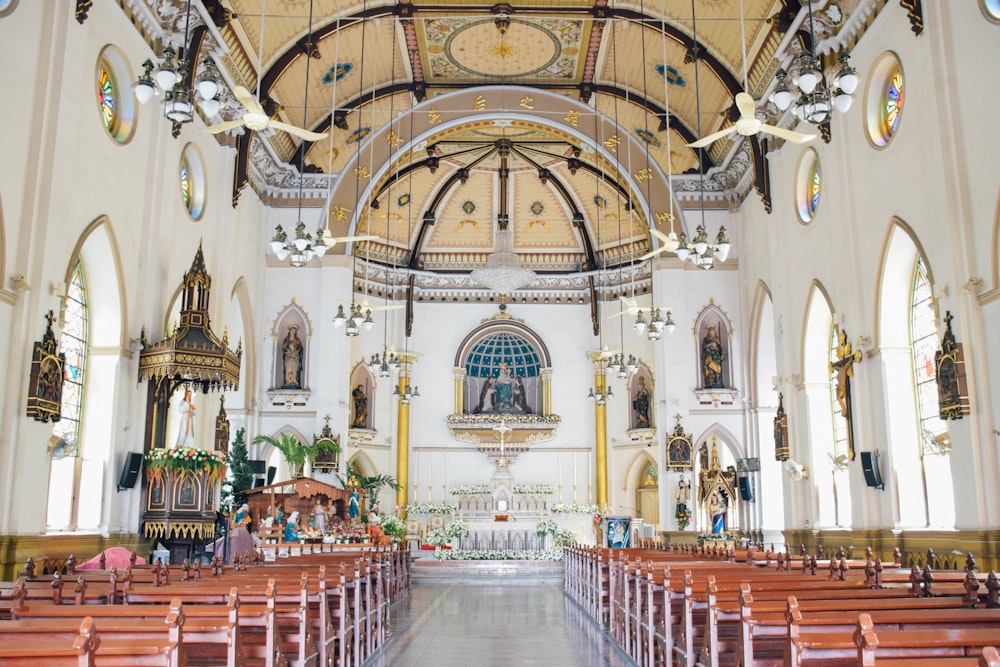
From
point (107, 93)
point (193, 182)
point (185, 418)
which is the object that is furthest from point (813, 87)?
point (193, 182)

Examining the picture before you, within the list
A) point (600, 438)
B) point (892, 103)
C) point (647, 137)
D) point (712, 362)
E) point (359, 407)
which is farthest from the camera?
point (600, 438)

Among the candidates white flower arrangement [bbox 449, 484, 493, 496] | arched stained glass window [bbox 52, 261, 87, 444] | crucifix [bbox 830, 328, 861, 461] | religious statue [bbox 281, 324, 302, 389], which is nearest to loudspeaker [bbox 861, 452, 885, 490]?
crucifix [bbox 830, 328, 861, 461]

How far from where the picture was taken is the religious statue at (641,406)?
87.9 ft

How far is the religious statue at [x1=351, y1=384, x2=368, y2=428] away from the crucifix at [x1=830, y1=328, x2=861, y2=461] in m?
15.1

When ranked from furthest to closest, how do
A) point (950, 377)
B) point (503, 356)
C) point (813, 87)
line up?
point (503, 356) < point (950, 377) < point (813, 87)

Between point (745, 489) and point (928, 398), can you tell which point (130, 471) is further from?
point (745, 489)

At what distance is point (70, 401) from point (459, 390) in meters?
16.8

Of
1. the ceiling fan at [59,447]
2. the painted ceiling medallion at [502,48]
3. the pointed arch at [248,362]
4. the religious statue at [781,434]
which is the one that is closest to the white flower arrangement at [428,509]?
the pointed arch at [248,362]

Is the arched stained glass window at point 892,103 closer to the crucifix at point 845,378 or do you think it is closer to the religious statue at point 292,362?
the crucifix at point 845,378

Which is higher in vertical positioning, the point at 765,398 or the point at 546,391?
the point at 546,391

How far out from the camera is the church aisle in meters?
9.04

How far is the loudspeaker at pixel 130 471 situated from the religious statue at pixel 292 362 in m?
8.98

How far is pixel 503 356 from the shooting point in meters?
30.5

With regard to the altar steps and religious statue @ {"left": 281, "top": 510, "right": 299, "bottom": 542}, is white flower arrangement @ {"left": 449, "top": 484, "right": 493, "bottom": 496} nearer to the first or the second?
the altar steps
